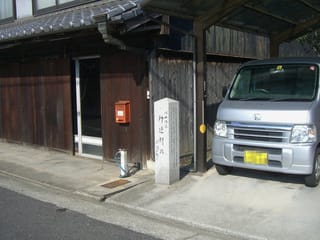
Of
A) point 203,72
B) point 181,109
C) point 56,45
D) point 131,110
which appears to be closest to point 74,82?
point 56,45

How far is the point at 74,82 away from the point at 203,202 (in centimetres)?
521

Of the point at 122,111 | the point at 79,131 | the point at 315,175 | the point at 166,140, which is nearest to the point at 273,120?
the point at 315,175

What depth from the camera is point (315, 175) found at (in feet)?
21.4

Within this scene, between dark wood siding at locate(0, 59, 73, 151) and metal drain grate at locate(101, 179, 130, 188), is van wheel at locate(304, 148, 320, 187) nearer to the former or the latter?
metal drain grate at locate(101, 179, 130, 188)

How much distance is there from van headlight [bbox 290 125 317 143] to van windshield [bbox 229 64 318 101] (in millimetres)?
591

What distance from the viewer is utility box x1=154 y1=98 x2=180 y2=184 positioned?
7.30 metres

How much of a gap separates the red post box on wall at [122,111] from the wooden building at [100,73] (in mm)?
96

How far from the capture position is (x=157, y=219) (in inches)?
241

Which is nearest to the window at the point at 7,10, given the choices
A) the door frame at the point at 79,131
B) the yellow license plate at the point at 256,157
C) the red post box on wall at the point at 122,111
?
the door frame at the point at 79,131

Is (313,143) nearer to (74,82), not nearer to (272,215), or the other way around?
(272,215)

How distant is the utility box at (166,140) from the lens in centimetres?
730

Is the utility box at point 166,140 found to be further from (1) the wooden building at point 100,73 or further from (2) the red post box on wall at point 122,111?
(2) the red post box on wall at point 122,111

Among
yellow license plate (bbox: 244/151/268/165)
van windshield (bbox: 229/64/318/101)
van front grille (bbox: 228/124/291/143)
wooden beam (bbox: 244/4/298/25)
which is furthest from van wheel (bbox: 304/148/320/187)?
wooden beam (bbox: 244/4/298/25)

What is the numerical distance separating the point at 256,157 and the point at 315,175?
2.99 feet
